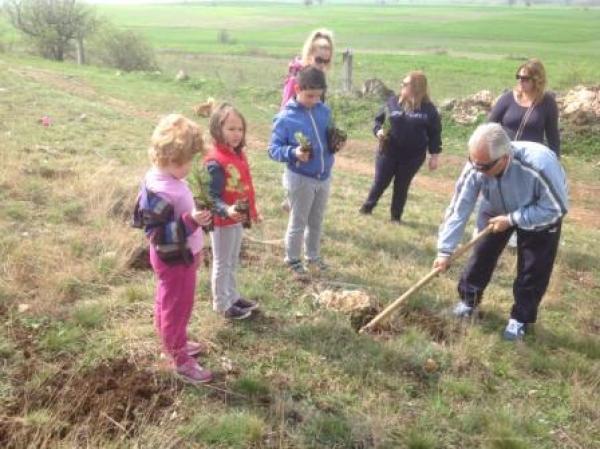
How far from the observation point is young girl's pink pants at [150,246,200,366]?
3.60 metres

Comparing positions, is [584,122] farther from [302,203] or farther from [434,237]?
[302,203]

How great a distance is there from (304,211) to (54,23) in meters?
34.7

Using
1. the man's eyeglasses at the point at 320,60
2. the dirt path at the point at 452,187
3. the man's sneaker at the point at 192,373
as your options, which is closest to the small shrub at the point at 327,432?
the man's sneaker at the point at 192,373

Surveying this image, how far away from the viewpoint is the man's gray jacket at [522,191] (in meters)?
4.15

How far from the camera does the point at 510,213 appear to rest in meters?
4.40

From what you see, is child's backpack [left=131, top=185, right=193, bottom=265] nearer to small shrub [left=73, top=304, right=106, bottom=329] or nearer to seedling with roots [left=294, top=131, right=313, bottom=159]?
small shrub [left=73, top=304, right=106, bottom=329]

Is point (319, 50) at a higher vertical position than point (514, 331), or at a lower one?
higher

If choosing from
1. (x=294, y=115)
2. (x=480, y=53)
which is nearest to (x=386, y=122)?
(x=294, y=115)

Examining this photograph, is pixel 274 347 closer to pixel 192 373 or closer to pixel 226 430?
pixel 192 373

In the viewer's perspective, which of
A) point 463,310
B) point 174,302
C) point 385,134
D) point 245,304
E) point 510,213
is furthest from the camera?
point 385,134

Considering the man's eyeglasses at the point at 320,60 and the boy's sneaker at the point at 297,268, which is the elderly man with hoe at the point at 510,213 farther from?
the man's eyeglasses at the point at 320,60

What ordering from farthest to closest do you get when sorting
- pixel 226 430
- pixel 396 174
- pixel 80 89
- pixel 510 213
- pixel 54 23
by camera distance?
pixel 54 23 < pixel 80 89 < pixel 396 174 < pixel 510 213 < pixel 226 430

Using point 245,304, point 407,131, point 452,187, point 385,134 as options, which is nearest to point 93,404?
point 245,304

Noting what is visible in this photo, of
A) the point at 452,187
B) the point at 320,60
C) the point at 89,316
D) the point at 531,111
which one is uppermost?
the point at 320,60
